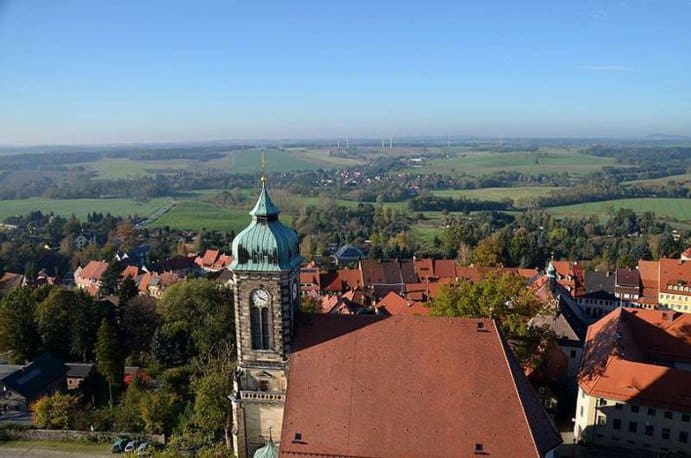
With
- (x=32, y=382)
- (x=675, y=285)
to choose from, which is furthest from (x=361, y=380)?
(x=675, y=285)

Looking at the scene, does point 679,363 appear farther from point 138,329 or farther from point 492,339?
point 138,329

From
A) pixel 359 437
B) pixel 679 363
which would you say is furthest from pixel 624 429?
pixel 359 437

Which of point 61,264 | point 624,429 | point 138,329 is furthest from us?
point 61,264

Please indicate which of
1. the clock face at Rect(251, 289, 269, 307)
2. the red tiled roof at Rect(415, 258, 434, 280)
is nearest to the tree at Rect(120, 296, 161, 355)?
the clock face at Rect(251, 289, 269, 307)

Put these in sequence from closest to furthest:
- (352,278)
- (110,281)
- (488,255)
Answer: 1. (110,281)
2. (352,278)
3. (488,255)

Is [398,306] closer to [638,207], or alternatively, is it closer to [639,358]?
[639,358]

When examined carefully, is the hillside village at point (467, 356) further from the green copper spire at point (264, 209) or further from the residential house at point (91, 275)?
the residential house at point (91, 275)
